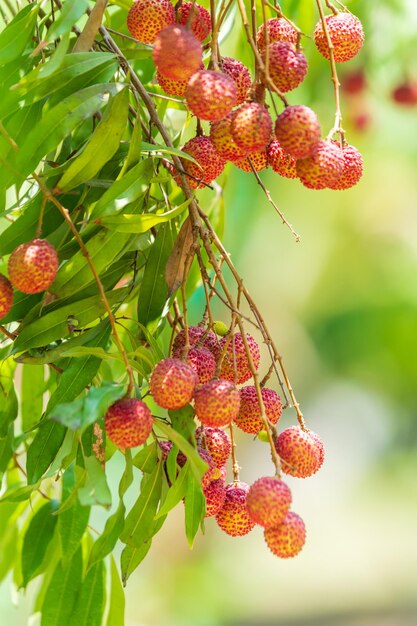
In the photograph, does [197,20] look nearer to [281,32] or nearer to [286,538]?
[281,32]

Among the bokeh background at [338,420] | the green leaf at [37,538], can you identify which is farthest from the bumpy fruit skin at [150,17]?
the bokeh background at [338,420]

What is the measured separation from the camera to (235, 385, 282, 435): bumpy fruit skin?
81 cm

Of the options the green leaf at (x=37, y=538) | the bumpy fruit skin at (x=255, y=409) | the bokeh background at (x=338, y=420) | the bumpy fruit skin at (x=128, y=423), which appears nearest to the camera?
the bumpy fruit skin at (x=128, y=423)

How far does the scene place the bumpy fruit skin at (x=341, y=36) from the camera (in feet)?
2.72

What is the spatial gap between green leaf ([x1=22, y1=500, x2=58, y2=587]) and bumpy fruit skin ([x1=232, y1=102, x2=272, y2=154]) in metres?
0.51

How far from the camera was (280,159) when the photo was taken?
31.6 inches

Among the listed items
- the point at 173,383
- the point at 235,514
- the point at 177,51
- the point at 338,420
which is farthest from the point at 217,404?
the point at 338,420

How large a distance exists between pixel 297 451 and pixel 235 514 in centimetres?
9

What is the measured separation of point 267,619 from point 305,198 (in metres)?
2.74

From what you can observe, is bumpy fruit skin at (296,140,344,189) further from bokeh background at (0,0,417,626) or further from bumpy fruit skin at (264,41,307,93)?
bokeh background at (0,0,417,626)

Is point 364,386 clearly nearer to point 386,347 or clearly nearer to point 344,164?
point 386,347

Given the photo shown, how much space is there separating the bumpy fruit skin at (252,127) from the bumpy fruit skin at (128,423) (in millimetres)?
209

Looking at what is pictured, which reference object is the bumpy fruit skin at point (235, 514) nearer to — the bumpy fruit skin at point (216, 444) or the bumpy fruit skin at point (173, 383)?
the bumpy fruit skin at point (216, 444)

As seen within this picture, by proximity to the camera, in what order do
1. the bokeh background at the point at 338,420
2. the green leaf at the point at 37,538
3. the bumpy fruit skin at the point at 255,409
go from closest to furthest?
1. the bumpy fruit skin at the point at 255,409
2. the green leaf at the point at 37,538
3. the bokeh background at the point at 338,420
